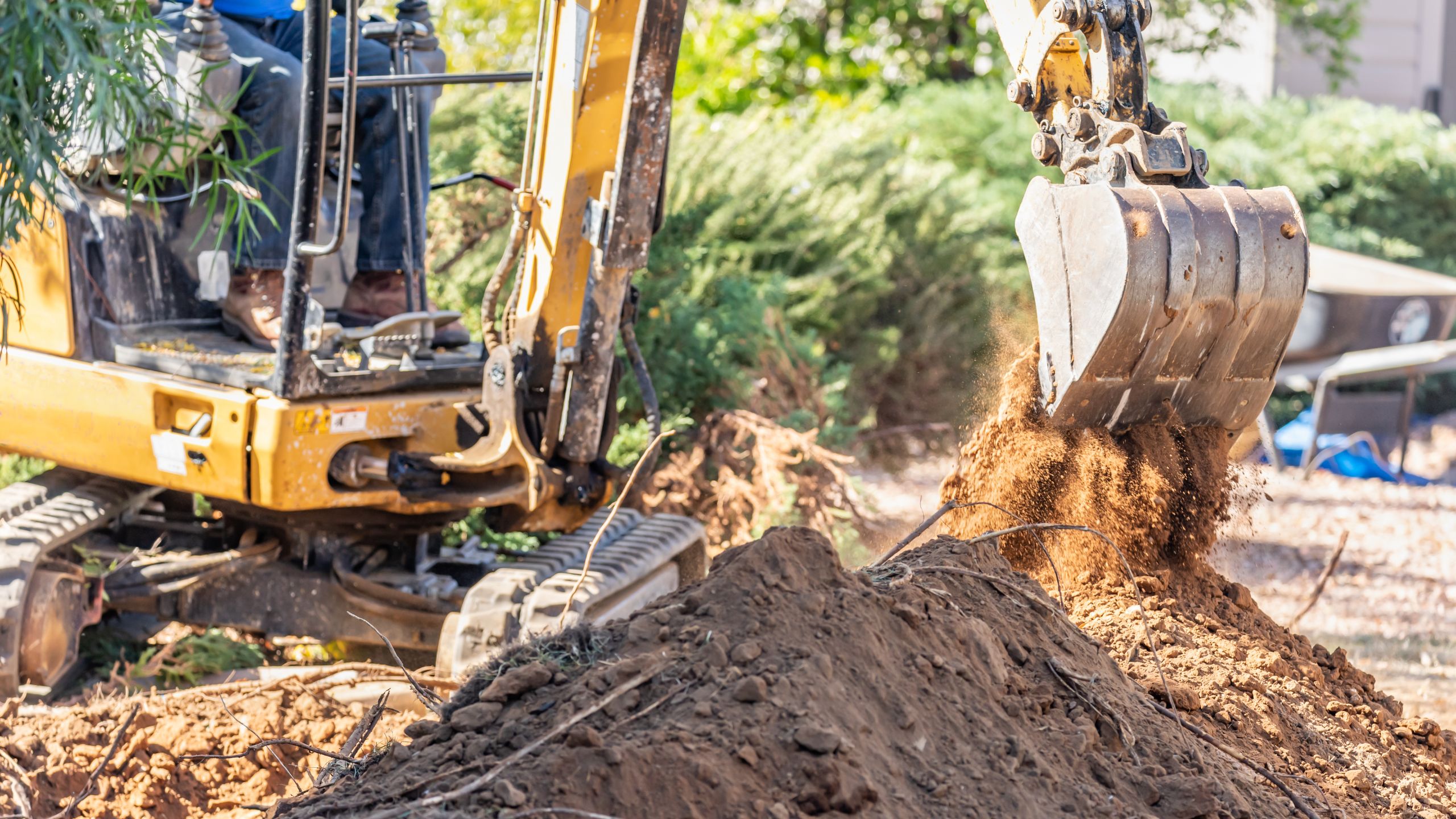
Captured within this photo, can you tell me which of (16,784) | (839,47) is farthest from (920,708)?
(839,47)

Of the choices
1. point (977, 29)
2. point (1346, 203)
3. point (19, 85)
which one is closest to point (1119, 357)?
point (19, 85)

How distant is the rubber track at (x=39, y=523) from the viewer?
15.1 ft

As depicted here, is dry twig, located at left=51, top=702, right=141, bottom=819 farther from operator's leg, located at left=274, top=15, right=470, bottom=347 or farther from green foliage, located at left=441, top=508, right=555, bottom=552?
green foliage, located at left=441, top=508, right=555, bottom=552

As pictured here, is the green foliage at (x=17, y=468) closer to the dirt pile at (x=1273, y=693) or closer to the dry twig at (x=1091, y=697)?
the dirt pile at (x=1273, y=693)

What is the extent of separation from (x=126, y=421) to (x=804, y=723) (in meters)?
3.22

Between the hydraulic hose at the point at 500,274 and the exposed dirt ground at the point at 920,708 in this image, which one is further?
the hydraulic hose at the point at 500,274

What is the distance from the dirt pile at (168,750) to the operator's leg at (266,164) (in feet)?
4.29

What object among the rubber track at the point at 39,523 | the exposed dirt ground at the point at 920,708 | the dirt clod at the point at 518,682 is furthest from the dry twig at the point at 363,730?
the rubber track at the point at 39,523

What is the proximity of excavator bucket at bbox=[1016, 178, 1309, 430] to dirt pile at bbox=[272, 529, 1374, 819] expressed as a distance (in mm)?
757

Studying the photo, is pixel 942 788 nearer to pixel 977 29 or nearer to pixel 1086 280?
pixel 1086 280

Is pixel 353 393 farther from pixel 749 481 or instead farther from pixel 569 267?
pixel 749 481

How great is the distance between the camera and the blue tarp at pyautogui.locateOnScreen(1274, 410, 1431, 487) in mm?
10188

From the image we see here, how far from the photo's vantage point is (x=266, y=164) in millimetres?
4750

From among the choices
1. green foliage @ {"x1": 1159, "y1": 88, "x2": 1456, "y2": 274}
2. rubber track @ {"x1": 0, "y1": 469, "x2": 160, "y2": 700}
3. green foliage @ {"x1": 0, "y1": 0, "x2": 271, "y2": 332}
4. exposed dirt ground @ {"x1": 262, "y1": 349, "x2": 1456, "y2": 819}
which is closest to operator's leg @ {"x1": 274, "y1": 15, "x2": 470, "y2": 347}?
rubber track @ {"x1": 0, "y1": 469, "x2": 160, "y2": 700}
